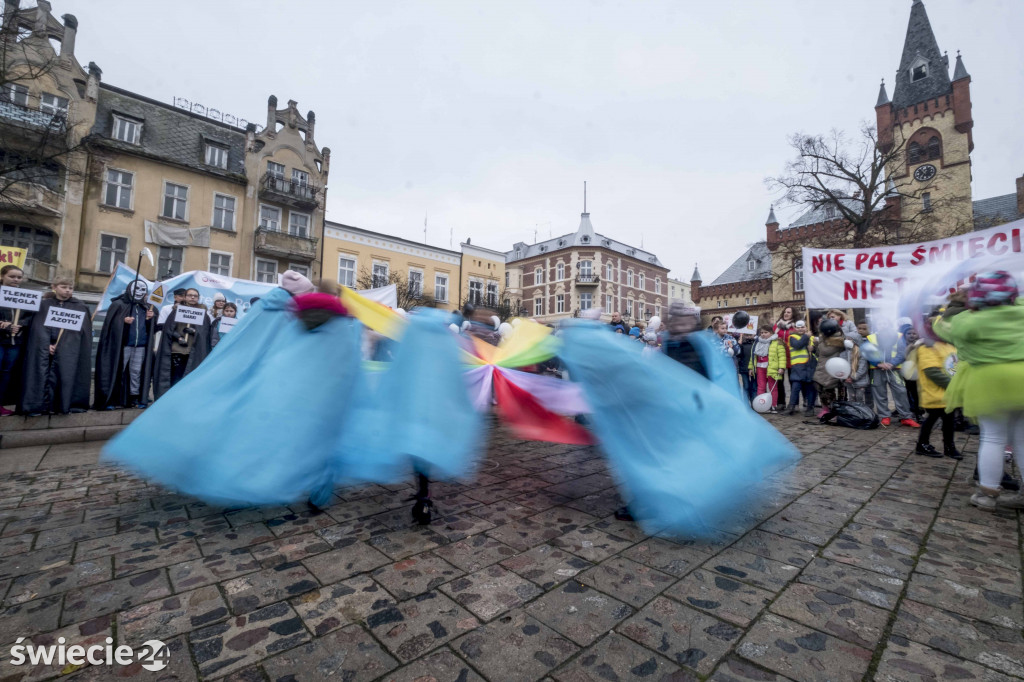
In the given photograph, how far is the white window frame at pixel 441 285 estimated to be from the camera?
3362cm

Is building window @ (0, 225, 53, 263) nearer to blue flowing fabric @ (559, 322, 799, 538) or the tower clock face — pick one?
blue flowing fabric @ (559, 322, 799, 538)

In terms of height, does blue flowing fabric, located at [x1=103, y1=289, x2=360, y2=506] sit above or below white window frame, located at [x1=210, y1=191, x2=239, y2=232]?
below

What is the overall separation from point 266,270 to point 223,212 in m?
3.46

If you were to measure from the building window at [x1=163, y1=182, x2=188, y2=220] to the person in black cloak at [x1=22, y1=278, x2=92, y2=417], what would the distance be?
19.4 metres

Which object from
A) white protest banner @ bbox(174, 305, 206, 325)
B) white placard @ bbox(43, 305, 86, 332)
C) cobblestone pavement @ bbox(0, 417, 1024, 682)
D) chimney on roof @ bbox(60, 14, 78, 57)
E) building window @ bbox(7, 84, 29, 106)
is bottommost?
cobblestone pavement @ bbox(0, 417, 1024, 682)

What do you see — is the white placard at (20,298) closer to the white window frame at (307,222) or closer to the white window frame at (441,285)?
the white window frame at (307,222)

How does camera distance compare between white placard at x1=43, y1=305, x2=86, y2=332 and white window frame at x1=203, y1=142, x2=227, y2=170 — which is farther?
white window frame at x1=203, y1=142, x2=227, y2=170

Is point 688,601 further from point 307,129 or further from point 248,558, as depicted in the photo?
point 307,129

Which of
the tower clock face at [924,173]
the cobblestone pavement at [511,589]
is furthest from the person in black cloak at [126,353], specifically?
the tower clock face at [924,173]

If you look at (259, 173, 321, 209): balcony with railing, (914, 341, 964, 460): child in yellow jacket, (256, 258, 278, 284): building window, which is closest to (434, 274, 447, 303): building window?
(259, 173, 321, 209): balcony with railing

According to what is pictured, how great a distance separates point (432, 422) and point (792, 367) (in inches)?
326

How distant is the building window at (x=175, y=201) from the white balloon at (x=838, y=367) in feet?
87.9

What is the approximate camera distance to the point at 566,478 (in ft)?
14.7

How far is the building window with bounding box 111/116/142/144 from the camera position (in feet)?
68.3
